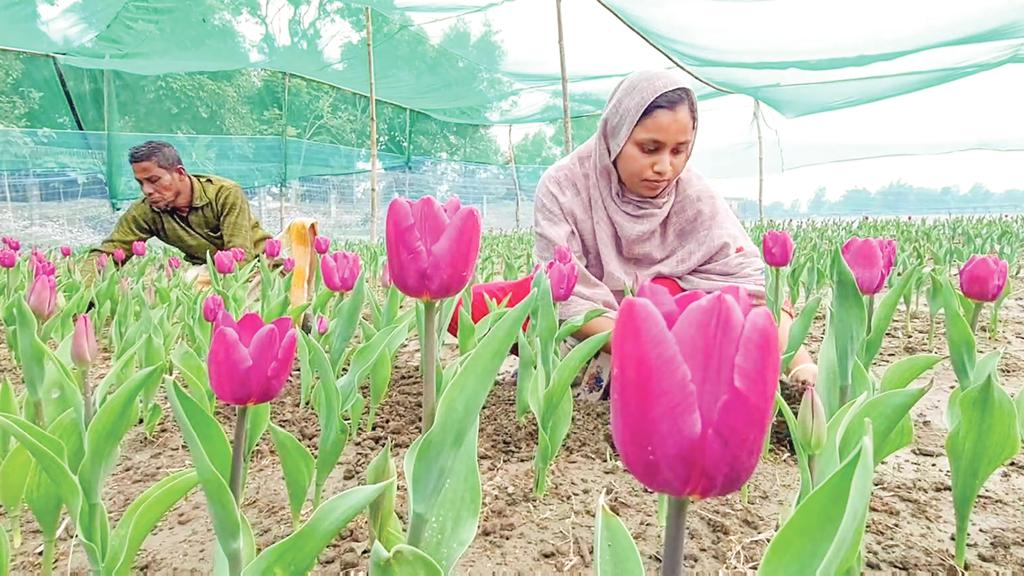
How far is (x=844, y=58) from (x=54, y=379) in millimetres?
5665

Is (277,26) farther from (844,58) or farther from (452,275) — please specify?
(452,275)

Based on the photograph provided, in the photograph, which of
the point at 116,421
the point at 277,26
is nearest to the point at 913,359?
the point at 116,421

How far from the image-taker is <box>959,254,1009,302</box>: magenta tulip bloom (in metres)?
1.42

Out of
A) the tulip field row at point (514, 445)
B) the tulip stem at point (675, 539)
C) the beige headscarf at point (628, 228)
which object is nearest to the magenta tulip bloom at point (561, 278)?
the tulip field row at point (514, 445)

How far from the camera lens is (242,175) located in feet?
31.9

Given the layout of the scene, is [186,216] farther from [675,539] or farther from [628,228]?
[675,539]

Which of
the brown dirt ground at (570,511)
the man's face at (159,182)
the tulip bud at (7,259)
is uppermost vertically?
the man's face at (159,182)

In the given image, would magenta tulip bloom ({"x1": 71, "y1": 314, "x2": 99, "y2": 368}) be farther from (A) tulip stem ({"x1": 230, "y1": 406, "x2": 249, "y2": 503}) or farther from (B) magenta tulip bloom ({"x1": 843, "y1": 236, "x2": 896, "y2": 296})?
(B) magenta tulip bloom ({"x1": 843, "y1": 236, "x2": 896, "y2": 296})

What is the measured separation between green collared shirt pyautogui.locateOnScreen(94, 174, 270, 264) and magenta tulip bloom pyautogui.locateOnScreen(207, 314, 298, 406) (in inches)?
110

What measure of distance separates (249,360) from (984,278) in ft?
4.60

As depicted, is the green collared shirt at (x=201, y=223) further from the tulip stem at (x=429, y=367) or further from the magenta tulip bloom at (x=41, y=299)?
the tulip stem at (x=429, y=367)

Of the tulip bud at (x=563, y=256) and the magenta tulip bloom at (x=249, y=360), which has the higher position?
the tulip bud at (x=563, y=256)

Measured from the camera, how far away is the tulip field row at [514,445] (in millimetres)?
411

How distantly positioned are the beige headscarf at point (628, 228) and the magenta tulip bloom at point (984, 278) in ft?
2.00
